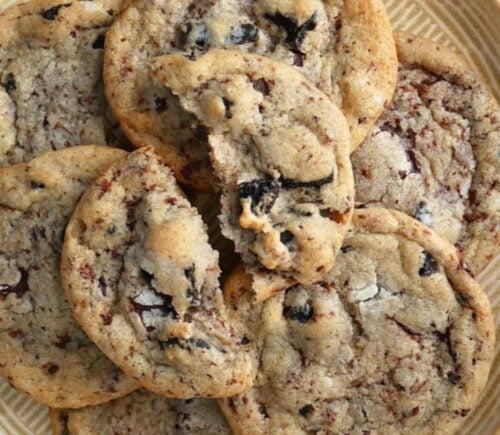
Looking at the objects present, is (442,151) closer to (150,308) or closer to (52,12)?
(150,308)

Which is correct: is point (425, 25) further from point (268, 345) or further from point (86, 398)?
point (86, 398)

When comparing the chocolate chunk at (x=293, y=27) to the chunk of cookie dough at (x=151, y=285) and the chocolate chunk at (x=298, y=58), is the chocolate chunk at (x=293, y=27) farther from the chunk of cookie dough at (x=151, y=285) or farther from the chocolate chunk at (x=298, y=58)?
the chunk of cookie dough at (x=151, y=285)

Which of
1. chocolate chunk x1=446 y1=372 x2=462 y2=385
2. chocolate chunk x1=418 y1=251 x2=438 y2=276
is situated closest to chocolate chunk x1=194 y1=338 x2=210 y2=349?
chocolate chunk x1=418 y1=251 x2=438 y2=276

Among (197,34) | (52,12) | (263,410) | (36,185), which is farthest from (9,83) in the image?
(263,410)

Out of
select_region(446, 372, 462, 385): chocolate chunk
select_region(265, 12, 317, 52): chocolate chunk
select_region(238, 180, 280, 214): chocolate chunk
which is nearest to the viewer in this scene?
select_region(238, 180, 280, 214): chocolate chunk

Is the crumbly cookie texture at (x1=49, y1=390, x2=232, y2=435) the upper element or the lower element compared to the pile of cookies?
lower

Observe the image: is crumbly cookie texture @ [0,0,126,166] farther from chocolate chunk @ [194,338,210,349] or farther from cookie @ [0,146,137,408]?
chocolate chunk @ [194,338,210,349]

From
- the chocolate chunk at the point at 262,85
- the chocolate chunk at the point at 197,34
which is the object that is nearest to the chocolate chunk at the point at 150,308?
the chocolate chunk at the point at 262,85
